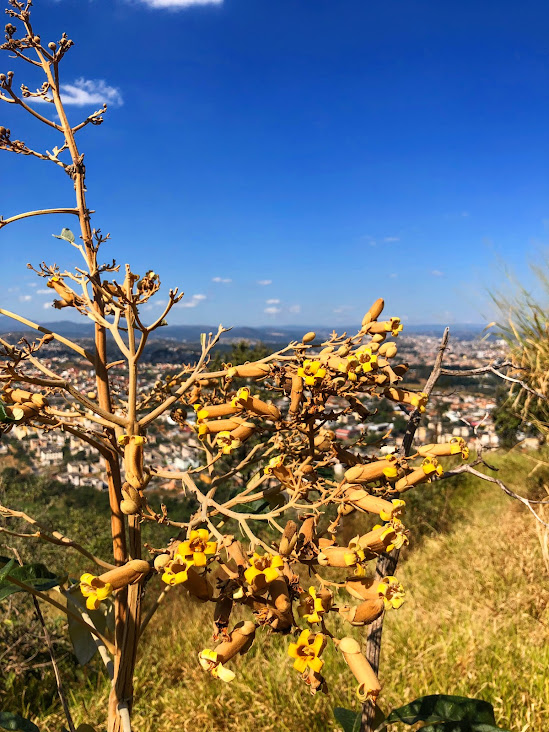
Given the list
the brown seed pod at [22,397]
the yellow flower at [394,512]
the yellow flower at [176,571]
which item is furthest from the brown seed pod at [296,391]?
the brown seed pod at [22,397]

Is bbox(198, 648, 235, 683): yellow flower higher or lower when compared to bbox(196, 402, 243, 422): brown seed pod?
lower

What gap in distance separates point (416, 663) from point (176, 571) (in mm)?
3305

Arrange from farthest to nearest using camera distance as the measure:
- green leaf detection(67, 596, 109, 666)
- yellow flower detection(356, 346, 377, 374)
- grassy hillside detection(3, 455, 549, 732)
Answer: grassy hillside detection(3, 455, 549, 732) → green leaf detection(67, 596, 109, 666) → yellow flower detection(356, 346, 377, 374)

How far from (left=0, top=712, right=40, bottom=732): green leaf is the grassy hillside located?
6.81 feet

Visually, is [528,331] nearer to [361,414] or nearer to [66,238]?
[361,414]

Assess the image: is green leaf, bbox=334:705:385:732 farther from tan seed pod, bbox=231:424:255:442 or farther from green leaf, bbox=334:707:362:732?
tan seed pod, bbox=231:424:255:442

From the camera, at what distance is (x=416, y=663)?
321cm

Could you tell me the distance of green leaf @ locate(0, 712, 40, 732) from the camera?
3.43 ft

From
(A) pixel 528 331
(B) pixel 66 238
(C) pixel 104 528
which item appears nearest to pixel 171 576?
(B) pixel 66 238

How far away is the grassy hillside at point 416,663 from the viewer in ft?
9.21

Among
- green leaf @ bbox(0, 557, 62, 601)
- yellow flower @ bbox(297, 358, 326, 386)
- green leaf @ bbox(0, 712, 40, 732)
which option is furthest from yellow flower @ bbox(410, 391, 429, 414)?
green leaf @ bbox(0, 712, 40, 732)

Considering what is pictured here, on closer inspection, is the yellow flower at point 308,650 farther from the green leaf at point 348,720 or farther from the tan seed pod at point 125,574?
the green leaf at point 348,720

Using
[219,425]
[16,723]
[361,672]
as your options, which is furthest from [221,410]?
[16,723]

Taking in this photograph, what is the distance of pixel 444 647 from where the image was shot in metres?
3.27
